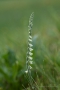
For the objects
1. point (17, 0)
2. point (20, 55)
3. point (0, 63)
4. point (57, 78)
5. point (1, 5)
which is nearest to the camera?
point (57, 78)

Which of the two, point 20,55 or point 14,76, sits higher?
point 20,55

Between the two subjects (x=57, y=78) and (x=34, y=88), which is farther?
(x=57, y=78)

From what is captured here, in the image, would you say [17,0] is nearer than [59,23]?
No

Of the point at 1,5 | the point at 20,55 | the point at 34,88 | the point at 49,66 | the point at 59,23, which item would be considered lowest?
the point at 34,88

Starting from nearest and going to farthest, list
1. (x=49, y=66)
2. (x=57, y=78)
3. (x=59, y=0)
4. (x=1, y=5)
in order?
(x=57, y=78) → (x=49, y=66) → (x=59, y=0) → (x=1, y=5)

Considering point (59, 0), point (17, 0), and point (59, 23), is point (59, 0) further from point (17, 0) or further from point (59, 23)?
point (59, 23)

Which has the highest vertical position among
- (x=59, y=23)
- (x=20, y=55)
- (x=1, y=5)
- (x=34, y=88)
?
(x=1, y=5)

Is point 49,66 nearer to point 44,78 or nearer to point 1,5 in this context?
point 44,78

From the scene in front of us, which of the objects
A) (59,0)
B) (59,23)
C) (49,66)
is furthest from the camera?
(59,0)

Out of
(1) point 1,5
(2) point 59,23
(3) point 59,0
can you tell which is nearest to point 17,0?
(1) point 1,5

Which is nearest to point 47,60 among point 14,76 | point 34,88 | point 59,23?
point 14,76
